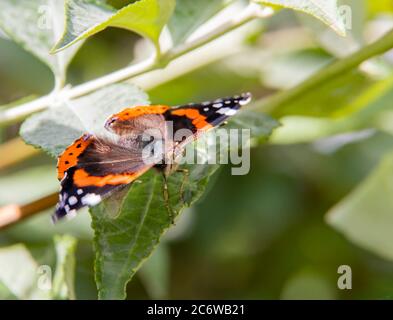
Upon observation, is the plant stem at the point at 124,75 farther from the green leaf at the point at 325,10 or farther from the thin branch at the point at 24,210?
the green leaf at the point at 325,10

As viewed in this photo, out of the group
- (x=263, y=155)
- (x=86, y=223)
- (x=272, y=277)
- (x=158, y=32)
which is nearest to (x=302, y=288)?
(x=272, y=277)

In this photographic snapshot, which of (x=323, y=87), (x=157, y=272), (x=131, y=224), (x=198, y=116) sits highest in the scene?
(x=323, y=87)

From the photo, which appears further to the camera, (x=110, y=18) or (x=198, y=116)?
Answer: (x=198, y=116)

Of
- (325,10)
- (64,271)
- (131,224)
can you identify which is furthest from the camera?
(64,271)

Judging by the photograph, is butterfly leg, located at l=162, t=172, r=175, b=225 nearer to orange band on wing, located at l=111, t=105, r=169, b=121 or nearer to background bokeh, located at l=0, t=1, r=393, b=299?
orange band on wing, located at l=111, t=105, r=169, b=121

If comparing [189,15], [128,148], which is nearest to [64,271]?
[128,148]

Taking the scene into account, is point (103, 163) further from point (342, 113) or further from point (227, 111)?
point (342, 113)

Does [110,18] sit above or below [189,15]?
below
